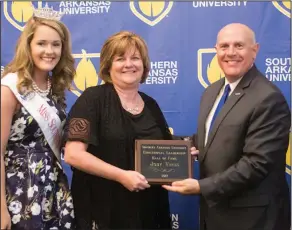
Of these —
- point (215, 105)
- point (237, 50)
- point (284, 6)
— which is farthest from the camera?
point (284, 6)

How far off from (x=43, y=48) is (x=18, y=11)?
0.74 m

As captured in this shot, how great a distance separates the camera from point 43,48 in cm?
191

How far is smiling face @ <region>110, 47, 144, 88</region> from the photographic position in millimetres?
2080

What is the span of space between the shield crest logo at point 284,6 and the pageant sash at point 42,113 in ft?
4.28

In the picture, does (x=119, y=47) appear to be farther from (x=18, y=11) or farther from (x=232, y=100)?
(x=18, y=11)

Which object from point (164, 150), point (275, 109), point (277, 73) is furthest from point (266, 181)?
point (277, 73)

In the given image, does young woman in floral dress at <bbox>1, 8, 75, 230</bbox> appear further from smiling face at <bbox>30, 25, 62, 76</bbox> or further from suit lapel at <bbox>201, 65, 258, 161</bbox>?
suit lapel at <bbox>201, 65, 258, 161</bbox>

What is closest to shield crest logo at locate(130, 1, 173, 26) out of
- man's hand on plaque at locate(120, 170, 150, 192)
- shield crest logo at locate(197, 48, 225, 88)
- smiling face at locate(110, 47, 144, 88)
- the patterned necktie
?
shield crest logo at locate(197, 48, 225, 88)

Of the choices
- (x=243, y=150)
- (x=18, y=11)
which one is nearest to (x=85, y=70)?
(x=18, y=11)

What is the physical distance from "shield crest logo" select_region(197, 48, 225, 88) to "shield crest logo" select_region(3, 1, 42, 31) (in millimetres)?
976

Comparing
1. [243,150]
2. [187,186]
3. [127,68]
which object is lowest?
[187,186]

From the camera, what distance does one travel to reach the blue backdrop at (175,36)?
236 centimetres

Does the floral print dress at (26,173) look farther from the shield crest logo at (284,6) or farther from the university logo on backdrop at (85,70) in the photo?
the shield crest logo at (284,6)

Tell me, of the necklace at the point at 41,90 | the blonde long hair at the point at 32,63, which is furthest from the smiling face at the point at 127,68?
the necklace at the point at 41,90
